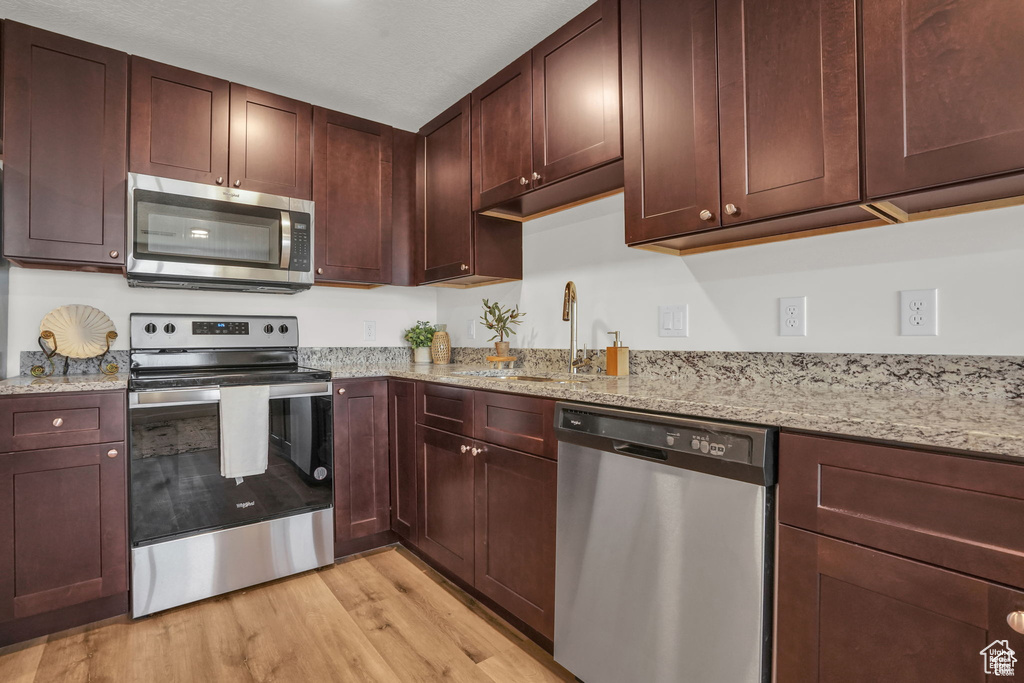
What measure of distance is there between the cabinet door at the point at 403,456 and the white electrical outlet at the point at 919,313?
5.92 feet

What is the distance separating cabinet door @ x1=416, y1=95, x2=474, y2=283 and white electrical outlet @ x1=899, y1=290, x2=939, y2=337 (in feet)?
5.60

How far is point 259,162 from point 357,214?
521 mm

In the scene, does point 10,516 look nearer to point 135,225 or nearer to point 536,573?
point 135,225

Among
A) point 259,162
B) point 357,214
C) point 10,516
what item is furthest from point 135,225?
point 10,516

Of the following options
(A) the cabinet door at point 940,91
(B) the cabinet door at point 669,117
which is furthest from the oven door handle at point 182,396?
(A) the cabinet door at point 940,91

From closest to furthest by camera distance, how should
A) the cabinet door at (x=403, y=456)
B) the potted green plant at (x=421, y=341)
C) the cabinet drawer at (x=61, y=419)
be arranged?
1. the cabinet drawer at (x=61, y=419)
2. the cabinet door at (x=403, y=456)
3. the potted green plant at (x=421, y=341)

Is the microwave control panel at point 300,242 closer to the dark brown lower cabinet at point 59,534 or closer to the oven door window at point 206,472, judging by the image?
the oven door window at point 206,472

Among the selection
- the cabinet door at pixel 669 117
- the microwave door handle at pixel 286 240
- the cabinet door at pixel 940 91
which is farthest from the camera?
the microwave door handle at pixel 286 240

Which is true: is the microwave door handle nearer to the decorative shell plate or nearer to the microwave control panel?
the microwave control panel

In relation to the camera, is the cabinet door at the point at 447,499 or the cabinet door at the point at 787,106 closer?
the cabinet door at the point at 787,106

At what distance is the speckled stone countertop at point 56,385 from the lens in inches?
68.2

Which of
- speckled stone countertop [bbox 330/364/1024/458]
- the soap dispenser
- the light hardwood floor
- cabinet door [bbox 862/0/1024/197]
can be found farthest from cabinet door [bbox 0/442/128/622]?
cabinet door [bbox 862/0/1024/197]

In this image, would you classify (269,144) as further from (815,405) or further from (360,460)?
(815,405)

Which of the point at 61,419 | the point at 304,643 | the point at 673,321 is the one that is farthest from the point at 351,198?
the point at 304,643
